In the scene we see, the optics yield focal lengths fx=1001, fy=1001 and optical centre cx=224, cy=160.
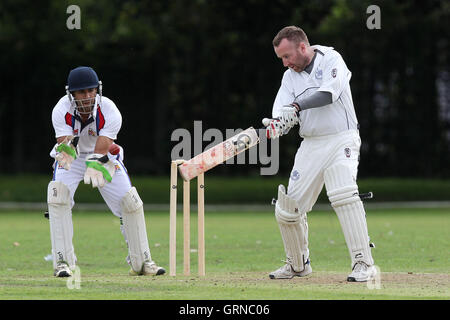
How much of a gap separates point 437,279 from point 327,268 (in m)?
1.60

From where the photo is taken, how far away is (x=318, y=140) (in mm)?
7773

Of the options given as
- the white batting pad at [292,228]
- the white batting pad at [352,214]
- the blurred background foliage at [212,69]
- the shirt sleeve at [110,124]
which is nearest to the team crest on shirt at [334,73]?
the white batting pad at [352,214]

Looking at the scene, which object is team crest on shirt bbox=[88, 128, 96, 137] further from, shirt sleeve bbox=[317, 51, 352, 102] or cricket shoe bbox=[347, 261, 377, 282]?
cricket shoe bbox=[347, 261, 377, 282]

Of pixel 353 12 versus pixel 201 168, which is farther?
pixel 353 12

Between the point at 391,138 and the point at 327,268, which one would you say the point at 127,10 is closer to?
the point at 391,138

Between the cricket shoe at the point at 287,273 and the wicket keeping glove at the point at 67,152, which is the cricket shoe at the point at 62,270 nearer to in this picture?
the wicket keeping glove at the point at 67,152

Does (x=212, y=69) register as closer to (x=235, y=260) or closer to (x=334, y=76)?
(x=235, y=260)

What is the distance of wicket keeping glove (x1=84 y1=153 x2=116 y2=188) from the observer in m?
7.97

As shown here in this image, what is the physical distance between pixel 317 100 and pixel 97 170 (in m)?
1.86

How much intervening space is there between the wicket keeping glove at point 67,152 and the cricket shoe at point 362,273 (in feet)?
7.96

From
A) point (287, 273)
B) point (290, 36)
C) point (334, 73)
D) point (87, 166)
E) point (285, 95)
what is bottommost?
point (287, 273)

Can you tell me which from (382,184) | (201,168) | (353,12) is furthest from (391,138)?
(201,168)

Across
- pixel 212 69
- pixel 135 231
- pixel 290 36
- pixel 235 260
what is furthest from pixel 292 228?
pixel 212 69

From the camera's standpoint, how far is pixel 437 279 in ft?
25.6
